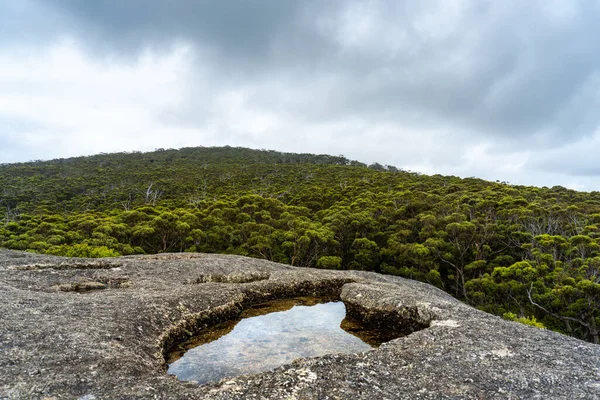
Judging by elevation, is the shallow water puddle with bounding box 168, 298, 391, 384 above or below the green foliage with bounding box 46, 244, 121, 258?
below

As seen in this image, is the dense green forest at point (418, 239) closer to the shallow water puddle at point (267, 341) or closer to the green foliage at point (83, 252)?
the green foliage at point (83, 252)

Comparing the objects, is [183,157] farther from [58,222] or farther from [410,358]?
[410,358]

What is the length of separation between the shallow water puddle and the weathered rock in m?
0.74

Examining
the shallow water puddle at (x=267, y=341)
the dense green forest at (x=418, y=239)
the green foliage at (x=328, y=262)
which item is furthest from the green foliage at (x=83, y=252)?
the green foliage at (x=328, y=262)

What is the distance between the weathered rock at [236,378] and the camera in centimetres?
709

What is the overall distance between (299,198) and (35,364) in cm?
4387

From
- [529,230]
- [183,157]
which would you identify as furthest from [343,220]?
[183,157]

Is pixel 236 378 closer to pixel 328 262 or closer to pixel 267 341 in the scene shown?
pixel 267 341

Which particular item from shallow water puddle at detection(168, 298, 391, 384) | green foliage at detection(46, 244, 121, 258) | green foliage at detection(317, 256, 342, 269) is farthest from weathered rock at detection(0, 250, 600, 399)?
green foliage at detection(317, 256, 342, 269)

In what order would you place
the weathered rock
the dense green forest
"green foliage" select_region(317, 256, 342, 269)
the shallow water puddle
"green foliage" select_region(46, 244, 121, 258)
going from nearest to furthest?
1. the weathered rock
2. the shallow water puddle
3. the dense green forest
4. "green foliage" select_region(46, 244, 121, 258)
5. "green foliage" select_region(317, 256, 342, 269)

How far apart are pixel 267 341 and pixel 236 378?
447 cm

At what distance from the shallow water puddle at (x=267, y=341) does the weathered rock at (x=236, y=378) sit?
736 millimetres

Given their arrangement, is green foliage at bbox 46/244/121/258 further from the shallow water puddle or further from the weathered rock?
the shallow water puddle

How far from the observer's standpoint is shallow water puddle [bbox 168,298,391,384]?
9.95m
